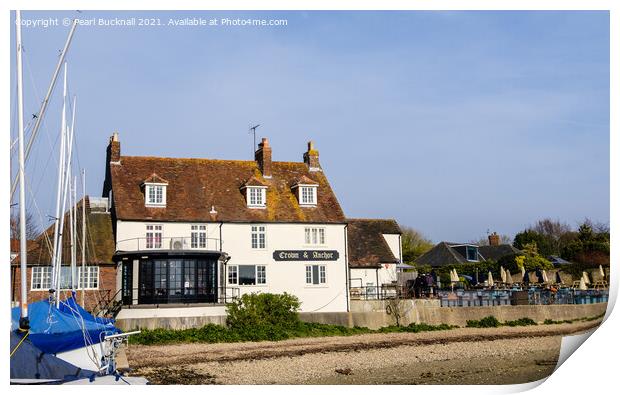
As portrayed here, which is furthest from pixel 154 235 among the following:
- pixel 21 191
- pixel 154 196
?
pixel 21 191

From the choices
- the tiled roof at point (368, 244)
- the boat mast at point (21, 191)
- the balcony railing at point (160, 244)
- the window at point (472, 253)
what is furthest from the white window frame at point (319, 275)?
the window at point (472, 253)

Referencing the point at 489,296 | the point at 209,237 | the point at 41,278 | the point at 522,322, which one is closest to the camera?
the point at 41,278

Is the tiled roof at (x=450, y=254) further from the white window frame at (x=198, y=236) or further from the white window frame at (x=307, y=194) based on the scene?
the white window frame at (x=198, y=236)

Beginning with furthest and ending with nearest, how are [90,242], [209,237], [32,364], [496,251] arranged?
[496,251], [209,237], [90,242], [32,364]

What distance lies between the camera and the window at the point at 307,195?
3072 centimetres

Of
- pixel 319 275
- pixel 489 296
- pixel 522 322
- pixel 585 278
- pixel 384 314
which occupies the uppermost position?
pixel 319 275

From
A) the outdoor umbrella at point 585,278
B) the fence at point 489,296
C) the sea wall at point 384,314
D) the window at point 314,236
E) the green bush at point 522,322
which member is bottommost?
the green bush at point 522,322

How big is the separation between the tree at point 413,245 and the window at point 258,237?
18633 millimetres

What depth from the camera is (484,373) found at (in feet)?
67.2

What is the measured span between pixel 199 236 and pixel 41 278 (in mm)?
5860

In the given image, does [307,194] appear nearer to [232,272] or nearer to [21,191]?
[232,272]

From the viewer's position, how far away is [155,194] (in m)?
28.6
